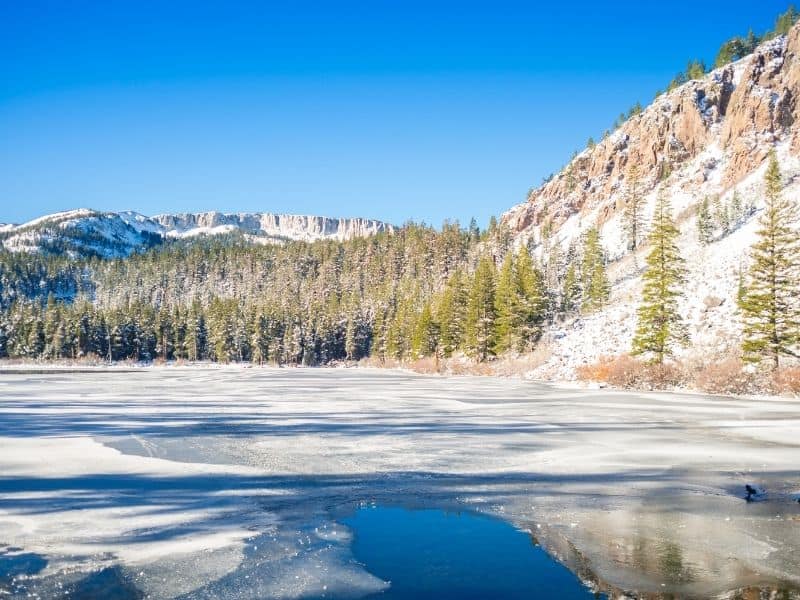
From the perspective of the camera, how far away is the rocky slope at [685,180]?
5103 centimetres

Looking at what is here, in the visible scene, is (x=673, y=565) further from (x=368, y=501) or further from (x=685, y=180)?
(x=685, y=180)

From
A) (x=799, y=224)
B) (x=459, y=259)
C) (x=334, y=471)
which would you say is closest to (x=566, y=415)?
(x=334, y=471)

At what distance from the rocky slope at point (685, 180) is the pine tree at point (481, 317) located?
7.36 metres

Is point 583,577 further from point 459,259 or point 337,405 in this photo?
point 459,259

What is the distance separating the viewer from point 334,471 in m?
11.5

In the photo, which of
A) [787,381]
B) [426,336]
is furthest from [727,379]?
[426,336]

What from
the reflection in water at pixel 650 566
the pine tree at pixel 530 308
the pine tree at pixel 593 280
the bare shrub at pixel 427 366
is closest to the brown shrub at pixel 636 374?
the pine tree at pixel 530 308

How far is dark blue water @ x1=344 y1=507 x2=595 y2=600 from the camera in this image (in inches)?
243

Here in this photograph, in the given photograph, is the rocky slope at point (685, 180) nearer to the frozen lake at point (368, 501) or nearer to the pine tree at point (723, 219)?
the pine tree at point (723, 219)

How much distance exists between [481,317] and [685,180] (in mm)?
72330

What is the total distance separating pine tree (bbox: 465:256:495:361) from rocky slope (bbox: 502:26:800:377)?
24.1 feet

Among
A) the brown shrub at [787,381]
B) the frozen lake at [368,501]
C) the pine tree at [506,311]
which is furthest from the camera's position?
the pine tree at [506,311]

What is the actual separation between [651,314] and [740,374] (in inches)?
325

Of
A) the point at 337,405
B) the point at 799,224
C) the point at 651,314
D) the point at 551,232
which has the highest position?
the point at 551,232
